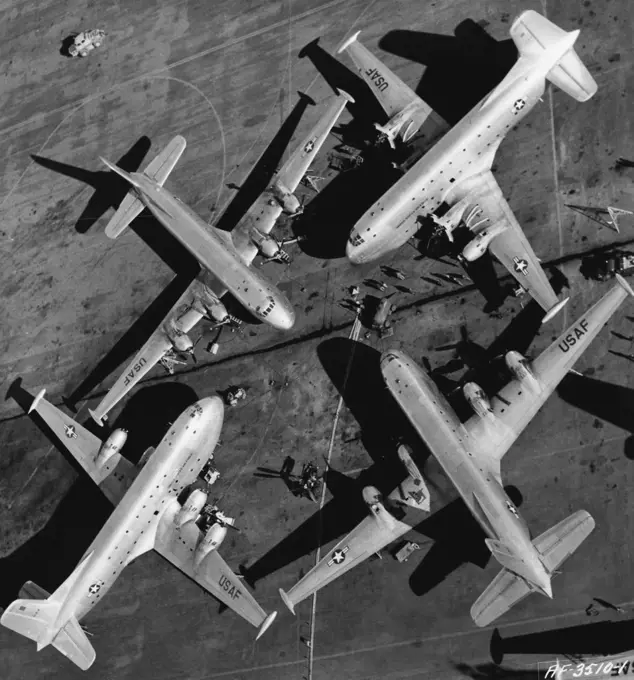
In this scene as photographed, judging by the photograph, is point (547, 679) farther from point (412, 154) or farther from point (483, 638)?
point (412, 154)

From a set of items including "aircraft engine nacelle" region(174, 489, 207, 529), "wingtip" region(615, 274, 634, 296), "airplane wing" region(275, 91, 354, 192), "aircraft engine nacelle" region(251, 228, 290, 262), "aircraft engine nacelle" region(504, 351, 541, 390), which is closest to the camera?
"wingtip" region(615, 274, 634, 296)

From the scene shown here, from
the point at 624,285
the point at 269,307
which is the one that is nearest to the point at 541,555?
the point at 624,285

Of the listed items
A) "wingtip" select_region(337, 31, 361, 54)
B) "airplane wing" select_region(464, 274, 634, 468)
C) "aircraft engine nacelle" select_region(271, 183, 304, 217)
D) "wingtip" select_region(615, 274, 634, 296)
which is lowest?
"airplane wing" select_region(464, 274, 634, 468)

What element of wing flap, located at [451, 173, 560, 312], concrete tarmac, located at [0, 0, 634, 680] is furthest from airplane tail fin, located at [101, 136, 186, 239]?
wing flap, located at [451, 173, 560, 312]

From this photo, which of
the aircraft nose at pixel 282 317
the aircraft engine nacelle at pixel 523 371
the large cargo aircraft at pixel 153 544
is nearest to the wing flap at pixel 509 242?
the aircraft engine nacelle at pixel 523 371

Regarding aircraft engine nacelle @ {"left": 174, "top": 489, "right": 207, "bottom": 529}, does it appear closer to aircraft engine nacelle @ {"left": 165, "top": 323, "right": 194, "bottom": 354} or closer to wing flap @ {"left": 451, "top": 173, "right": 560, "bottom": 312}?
aircraft engine nacelle @ {"left": 165, "top": 323, "right": 194, "bottom": 354}

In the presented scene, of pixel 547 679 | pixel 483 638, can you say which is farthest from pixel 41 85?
pixel 547 679
